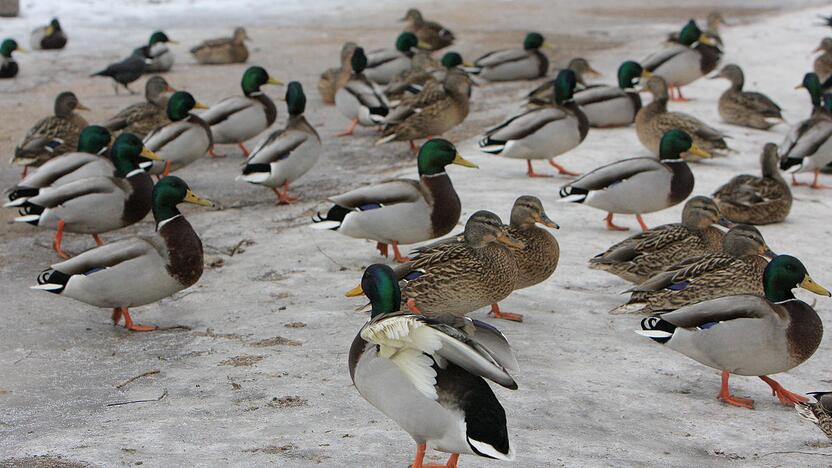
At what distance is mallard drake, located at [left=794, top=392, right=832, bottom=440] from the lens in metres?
4.42

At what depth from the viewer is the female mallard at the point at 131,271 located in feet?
19.7

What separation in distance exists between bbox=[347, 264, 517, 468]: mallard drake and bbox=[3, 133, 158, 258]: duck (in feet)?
12.2

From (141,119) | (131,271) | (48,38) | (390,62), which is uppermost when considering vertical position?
(131,271)

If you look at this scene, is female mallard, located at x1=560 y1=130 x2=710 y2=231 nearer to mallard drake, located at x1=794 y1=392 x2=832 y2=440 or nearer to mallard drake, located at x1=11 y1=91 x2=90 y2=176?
mallard drake, located at x1=794 y1=392 x2=832 y2=440

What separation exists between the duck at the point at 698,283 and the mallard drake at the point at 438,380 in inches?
78.3

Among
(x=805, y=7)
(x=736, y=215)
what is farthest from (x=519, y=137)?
(x=805, y=7)

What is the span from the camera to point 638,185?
7645mm

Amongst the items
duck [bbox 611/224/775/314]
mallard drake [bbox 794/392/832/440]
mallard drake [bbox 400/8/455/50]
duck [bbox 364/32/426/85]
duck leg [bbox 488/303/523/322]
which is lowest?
mallard drake [bbox 400/8/455/50]

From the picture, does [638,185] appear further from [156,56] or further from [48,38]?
[48,38]

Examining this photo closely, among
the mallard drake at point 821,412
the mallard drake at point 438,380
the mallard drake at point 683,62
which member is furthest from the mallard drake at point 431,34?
the mallard drake at point 438,380

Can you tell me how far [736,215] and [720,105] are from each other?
3630 millimetres

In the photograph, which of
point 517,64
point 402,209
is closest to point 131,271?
point 402,209

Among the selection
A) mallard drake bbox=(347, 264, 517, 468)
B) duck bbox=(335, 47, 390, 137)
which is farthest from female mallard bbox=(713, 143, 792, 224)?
mallard drake bbox=(347, 264, 517, 468)

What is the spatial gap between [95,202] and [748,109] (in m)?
6.76
